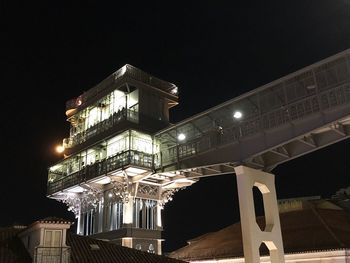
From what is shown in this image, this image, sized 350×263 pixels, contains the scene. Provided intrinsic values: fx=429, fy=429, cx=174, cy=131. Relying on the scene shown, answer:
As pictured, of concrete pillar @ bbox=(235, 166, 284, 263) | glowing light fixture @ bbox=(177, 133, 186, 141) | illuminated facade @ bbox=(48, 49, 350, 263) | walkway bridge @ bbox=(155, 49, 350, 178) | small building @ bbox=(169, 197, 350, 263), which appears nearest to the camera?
walkway bridge @ bbox=(155, 49, 350, 178)

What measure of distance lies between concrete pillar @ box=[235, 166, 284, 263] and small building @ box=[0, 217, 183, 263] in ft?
24.5

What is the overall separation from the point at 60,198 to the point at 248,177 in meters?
25.1

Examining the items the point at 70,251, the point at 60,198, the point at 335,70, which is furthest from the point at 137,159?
the point at 335,70

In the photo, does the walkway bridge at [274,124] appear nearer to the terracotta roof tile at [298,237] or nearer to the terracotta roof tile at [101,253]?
Result: the terracotta roof tile at [101,253]

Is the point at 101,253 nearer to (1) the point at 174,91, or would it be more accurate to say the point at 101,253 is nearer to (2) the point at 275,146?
(2) the point at 275,146

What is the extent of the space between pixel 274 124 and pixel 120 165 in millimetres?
15081

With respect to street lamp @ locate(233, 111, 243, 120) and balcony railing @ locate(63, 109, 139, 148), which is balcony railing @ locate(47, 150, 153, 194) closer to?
balcony railing @ locate(63, 109, 139, 148)

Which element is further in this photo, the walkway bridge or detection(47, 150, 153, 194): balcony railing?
detection(47, 150, 153, 194): balcony railing

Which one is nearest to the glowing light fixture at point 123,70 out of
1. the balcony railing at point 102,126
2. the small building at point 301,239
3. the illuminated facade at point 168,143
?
the illuminated facade at point 168,143

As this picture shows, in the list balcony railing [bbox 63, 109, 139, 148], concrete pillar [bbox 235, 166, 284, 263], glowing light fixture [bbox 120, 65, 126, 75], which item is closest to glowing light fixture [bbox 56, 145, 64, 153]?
balcony railing [bbox 63, 109, 139, 148]

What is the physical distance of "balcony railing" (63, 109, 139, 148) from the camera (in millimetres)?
40312

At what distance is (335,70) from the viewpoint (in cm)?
2583

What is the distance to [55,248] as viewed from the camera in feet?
90.7

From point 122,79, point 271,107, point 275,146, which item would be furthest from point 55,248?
point 122,79
